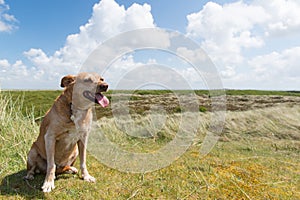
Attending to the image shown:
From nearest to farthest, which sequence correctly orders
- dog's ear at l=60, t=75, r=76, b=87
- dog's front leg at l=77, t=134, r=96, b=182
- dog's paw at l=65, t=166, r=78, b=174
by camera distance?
dog's ear at l=60, t=75, r=76, b=87, dog's front leg at l=77, t=134, r=96, b=182, dog's paw at l=65, t=166, r=78, b=174

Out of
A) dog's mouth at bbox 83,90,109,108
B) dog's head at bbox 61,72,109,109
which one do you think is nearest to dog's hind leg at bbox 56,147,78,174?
dog's head at bbox 61,72,109,109

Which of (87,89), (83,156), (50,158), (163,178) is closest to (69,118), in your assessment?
(87,89)

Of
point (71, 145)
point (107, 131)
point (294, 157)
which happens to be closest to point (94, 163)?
point (71, 145)

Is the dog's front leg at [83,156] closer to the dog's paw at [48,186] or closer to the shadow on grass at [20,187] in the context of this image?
the dog's paw at [48,186]

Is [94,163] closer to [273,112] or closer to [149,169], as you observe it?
[149,169]

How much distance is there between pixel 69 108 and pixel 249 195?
3.47 meters

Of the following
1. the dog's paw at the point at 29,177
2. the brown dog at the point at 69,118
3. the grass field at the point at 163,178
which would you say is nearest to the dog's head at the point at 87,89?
the brown dog at the point at 69,118

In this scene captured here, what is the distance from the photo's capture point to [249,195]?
458 centimetres

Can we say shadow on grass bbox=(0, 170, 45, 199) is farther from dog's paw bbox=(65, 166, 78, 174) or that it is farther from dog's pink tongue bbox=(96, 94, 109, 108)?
dog's pink tongue bbox=(96, 94, 109, 108)

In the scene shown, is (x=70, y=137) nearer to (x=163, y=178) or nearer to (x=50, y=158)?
(x=50, y=158)

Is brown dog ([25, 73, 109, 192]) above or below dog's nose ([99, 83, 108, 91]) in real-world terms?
below

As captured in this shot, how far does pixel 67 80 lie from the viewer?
443 cm

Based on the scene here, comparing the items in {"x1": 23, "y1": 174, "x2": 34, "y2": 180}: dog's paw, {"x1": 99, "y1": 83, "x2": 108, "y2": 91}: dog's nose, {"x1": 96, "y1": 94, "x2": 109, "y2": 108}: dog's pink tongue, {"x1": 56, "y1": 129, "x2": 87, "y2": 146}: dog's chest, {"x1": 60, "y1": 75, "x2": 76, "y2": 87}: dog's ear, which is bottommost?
{"x1": 23, "y1": 174, "x2": 34, "y2": 180}: dog's paw

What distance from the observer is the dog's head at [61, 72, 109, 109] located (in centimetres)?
418
